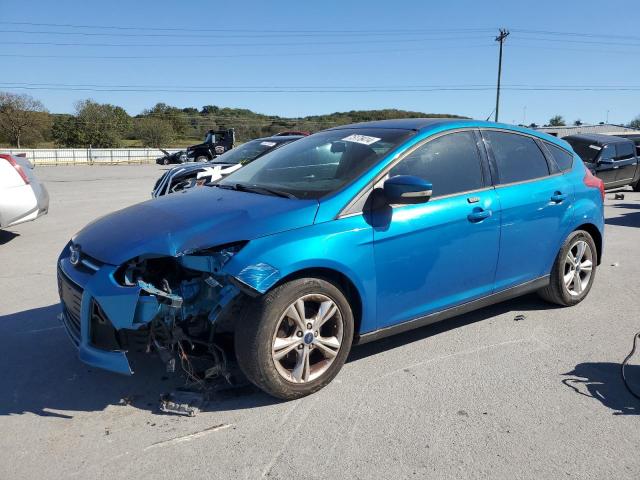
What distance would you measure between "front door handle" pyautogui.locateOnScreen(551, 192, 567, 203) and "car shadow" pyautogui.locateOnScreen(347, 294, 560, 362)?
1.05m

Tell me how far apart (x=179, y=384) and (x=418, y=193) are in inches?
A: 78.3

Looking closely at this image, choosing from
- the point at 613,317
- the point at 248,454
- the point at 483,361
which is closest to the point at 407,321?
the point at 483,361

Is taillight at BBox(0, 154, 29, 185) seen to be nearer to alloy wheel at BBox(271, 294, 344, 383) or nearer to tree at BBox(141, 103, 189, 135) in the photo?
alloy wheel at BBox(271, 294, 344, 383)

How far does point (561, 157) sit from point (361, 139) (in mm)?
2074

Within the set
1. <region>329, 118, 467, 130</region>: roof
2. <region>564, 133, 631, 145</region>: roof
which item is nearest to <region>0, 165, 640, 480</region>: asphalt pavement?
<region>329, 118, 467, 130</region>: roof

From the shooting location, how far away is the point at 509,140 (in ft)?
14.9

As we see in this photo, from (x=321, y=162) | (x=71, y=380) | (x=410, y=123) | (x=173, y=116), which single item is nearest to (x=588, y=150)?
(x=410, y=123)

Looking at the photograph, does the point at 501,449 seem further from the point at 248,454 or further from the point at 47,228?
the point at 47,228

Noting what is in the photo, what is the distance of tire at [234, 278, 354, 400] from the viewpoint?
308 cm

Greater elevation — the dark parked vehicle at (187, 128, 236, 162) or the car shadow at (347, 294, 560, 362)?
the dark parked vehicle at (187, 128, 236, 162)

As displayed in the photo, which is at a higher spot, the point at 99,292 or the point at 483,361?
the point at 99,292

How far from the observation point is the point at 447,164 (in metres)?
4.02

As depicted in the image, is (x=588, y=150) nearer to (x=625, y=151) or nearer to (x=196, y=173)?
(x=625, y=151)

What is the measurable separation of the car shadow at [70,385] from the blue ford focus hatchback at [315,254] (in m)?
0.24
